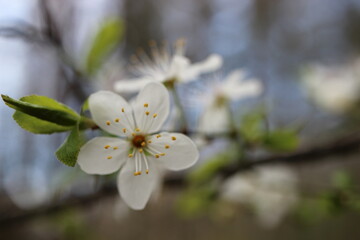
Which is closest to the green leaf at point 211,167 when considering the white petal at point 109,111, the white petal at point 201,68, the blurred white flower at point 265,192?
the blurred white flower at point 265,192

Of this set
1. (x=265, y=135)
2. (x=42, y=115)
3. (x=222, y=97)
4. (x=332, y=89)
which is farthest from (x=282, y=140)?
(x=332, y=89)

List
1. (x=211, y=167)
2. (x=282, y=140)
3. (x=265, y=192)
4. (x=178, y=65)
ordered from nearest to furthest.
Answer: (x=178, y=65), (x=282, y=140), (x=211, y=167), (x=265, y=192)

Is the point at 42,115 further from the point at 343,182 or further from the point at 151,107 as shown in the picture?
the point at 343,182

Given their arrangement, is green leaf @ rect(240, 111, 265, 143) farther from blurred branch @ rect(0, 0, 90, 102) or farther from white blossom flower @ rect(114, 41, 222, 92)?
blurred branch @ rect(0, 0, 90, 102)

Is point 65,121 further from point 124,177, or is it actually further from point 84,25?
point 84,25

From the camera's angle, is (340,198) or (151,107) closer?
(151,107)

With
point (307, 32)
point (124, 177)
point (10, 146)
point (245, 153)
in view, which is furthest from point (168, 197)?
point (307, 32)

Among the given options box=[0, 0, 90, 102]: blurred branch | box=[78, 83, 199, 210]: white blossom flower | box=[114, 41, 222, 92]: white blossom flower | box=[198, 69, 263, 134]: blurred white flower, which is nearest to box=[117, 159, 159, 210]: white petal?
box=[78, 83, 199, 210]: white blossom flower
